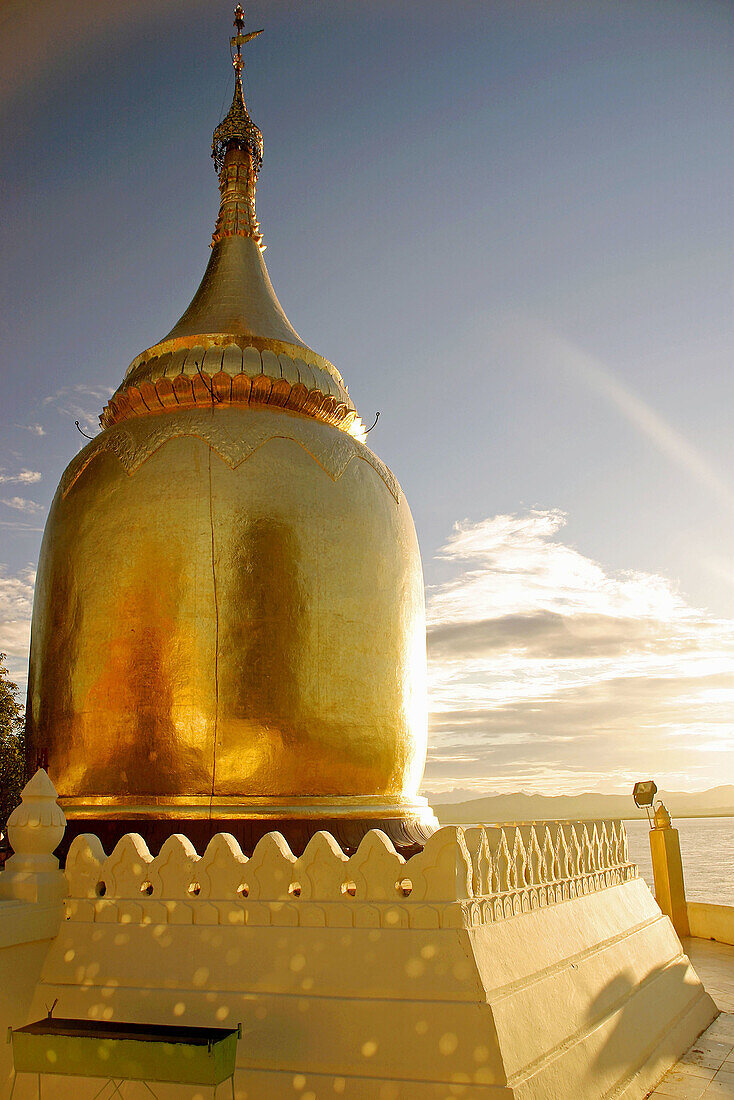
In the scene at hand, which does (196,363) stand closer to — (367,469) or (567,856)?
(367,469)

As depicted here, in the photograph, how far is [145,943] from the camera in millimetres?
6496

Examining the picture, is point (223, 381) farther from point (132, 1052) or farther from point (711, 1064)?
point (711, 1064)

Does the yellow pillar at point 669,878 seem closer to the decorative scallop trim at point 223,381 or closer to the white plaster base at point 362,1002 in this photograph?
the white plaster base at point 362,1002

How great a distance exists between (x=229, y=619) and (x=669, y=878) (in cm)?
1115

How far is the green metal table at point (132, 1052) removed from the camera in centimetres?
496

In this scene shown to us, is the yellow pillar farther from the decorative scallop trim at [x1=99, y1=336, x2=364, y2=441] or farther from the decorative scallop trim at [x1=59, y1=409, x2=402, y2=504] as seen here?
the decorative scallop trim at [x1=99, y1=336, x2=364, y2=441]

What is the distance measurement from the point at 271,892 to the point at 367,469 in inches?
251

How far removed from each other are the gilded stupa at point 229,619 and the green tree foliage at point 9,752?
9561 millimetres

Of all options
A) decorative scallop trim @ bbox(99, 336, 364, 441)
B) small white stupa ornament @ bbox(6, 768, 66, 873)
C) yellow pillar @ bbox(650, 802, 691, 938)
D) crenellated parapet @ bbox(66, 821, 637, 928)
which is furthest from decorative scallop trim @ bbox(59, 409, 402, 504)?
yellow pillar @ bbox(650, 802, 691, 938)

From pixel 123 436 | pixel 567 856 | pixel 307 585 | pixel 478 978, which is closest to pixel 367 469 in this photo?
pixel 307 585

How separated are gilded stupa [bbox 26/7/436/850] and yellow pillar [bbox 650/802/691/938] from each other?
24.1 ft

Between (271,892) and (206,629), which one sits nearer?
(271,892)

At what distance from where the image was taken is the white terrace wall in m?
5.60

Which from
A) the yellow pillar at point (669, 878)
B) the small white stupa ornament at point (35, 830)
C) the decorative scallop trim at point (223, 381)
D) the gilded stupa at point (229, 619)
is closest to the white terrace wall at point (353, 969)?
the small white stupa ornament at point (35, 830)
